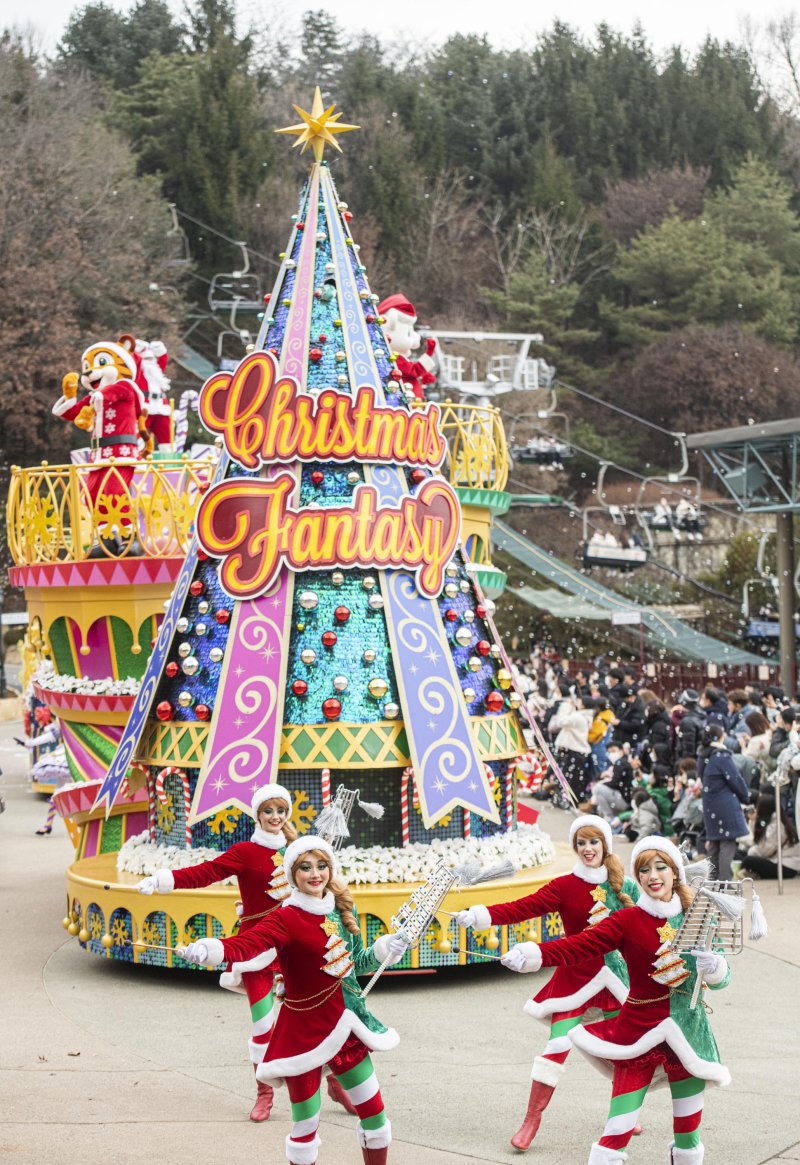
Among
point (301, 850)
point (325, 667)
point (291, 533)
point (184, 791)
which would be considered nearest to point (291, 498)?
point (291, 533)

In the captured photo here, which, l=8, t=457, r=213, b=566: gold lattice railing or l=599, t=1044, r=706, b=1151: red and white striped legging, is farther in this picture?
l=8, t=457, r=213, b=566: gold lattice railing

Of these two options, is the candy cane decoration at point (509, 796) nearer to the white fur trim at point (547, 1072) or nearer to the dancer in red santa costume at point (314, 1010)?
the white fur trim at point (547, 1072)

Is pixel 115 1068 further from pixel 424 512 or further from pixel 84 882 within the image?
pixel 424 512

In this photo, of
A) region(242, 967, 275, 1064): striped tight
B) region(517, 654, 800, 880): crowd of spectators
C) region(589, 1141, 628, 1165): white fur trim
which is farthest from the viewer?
region(517, 654, 800, 880): crowd of spectators

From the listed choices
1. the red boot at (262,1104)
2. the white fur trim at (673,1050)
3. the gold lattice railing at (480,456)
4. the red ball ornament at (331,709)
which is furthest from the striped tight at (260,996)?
the gold lattice railing at (480,456)

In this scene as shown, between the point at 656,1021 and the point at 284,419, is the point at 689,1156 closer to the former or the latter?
the point at 656,1021

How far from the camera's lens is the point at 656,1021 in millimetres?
6316

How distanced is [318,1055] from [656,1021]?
52.4 inches

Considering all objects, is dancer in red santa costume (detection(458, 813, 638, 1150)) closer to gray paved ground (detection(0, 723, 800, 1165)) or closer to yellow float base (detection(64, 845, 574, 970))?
gray paved ground (detection(0, 723, 800, 1165))

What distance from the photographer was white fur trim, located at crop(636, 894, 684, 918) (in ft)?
21.1

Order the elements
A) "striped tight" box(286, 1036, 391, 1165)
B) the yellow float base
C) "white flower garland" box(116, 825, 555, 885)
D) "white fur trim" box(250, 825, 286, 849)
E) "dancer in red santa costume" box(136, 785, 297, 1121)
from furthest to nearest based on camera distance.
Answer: "white flower garland" box(116, 825, 555, 885) < the yellow float base < "white fur trim" box(250, 825, 286, 849) < "dancer in red santa costume" box(136, 785, 297, 1121) < "striped tight" box(286, 1036, 391, 1165)

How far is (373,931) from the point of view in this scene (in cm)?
1038

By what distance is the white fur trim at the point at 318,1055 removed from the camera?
20.9 feet

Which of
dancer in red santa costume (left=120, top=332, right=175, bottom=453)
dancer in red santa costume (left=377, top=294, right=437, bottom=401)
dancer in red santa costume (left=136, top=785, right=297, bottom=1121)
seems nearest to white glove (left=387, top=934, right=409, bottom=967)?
dancer in red santa costume (left=136, top=785, right=297, bottom=1121)
